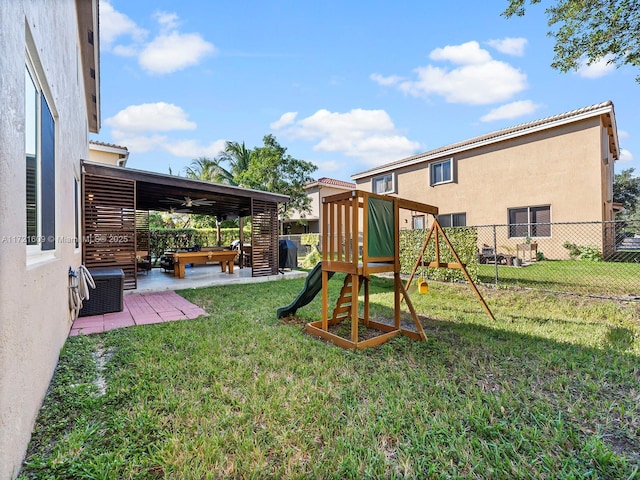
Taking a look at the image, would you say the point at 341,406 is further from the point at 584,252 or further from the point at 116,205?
the point at 584,252

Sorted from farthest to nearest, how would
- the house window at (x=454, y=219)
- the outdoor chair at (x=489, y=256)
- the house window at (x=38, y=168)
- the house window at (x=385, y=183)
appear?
the house window at (x=385, y=183) → the house window at (x=454, y=219) → the outdoor chair at (x=489, y=256) → the house window at (x=38, y=168)

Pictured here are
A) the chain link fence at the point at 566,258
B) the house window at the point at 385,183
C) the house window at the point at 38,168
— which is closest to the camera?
the house window at the point at 38,168

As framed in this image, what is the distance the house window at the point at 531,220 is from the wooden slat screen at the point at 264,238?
30.2 ft

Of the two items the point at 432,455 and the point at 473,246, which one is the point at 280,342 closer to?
the point at 432,455

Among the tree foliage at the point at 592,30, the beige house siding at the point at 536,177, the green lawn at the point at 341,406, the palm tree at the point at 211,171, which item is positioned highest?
the palm tree at the point at 211,171

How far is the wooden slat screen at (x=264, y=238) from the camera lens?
8898 mm

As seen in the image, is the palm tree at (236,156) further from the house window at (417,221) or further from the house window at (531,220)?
the house window at (531,220)

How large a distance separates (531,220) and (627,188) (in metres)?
24.0

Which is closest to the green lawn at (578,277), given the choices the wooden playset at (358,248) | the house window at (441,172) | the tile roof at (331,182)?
the wooden playset at (358,248)

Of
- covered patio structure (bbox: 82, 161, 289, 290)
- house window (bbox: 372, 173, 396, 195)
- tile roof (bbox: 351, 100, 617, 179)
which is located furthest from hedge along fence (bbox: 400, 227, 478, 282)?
house window (bbox: 372, 173, 396, 195)

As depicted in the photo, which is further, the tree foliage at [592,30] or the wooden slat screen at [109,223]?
the wooden slat screen at [109,223]

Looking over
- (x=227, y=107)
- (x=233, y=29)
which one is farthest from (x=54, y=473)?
(x=227, y=107)

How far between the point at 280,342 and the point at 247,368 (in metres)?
0.76

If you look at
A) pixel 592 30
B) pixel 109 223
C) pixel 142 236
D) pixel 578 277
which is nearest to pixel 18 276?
pixel 109 223
